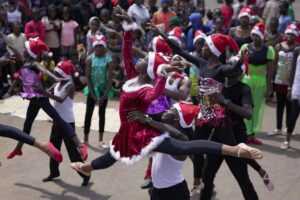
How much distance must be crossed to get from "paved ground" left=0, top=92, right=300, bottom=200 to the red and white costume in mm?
2307

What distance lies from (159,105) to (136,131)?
165 centimetres

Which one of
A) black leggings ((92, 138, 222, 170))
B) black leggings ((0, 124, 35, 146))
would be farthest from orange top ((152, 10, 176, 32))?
black leggings ((92, 138, 222, 170))

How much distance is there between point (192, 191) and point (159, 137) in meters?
2.70

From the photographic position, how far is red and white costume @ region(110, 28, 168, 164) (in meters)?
5.59

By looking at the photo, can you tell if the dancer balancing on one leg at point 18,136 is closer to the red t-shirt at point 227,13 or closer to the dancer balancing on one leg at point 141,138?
the dancer balancing on one leg at point 141,138

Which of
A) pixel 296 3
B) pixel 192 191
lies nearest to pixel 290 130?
pixel 192 191

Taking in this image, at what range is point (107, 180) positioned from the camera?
8.60 meters

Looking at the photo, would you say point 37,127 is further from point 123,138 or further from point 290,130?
point 123,138

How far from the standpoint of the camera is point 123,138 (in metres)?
5.83

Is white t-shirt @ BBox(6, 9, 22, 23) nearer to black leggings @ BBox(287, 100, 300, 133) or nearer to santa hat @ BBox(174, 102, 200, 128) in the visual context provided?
black leggings @ BBox(287, 100, 300, 133)

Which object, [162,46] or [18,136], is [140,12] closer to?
[162,46]

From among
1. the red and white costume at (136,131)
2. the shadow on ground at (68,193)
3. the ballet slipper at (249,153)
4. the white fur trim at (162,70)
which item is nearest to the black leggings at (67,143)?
the shadow on ground at (68,193)

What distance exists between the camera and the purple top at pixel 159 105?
7.32 m

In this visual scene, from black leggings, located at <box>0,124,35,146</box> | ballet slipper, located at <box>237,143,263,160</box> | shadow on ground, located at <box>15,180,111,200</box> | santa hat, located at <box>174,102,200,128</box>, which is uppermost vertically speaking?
santa hat, located at <box>174,102,200,128</box>
